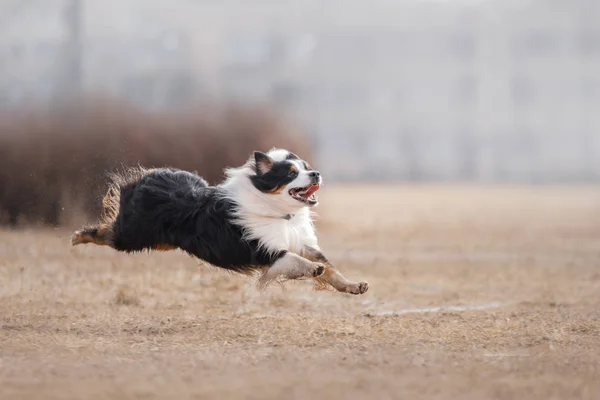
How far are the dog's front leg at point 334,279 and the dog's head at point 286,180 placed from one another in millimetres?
450

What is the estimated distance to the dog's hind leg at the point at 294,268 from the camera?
7152 mm

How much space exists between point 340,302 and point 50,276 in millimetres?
3303

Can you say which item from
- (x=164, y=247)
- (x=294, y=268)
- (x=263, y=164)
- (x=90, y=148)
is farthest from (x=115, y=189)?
(x=90, y=148)

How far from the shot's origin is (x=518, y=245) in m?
16.5

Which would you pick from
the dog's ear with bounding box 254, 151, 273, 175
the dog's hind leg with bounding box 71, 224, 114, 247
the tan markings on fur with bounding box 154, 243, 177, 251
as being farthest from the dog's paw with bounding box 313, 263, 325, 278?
the dog's hind leg with bounding box 71, 224, 114, 247

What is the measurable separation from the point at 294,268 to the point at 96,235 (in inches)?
84.3

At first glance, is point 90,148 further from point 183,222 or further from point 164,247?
point 183,222

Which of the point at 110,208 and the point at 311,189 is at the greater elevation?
the point at 311,189

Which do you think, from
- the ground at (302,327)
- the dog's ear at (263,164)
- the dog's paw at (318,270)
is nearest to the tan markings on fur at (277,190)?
the dog's ear at (263,164)

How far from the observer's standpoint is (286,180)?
743 cm

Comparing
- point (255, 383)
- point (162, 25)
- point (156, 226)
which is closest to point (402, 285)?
point (156, 226)

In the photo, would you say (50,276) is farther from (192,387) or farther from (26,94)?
(192,387)

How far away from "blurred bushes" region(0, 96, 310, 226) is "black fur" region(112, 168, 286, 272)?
86 centimetres

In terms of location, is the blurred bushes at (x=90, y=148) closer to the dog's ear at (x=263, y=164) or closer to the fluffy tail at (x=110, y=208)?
the fluffy tail at (x=110, y=208)
